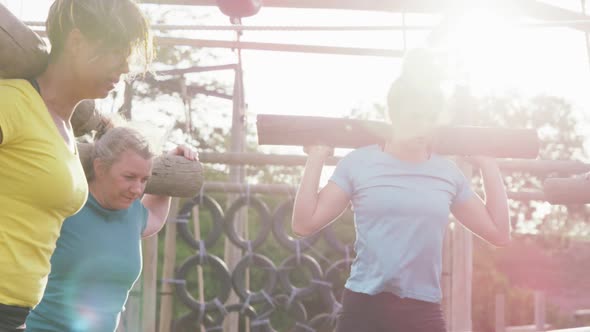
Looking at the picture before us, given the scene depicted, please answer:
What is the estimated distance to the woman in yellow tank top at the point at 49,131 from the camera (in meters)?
1.28

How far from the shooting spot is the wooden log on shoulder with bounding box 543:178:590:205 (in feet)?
8.18

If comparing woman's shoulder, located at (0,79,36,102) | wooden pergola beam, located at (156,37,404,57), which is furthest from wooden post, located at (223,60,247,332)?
woman's shoulder, located at (0,79,36,102)

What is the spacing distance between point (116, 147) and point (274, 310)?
243 cm

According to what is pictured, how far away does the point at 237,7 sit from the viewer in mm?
4059

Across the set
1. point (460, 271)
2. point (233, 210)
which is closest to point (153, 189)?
point (460, 271)

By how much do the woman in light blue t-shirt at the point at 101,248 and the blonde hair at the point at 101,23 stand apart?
65 cm

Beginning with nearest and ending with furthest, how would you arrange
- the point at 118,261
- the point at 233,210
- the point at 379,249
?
the point at 379,249 < the point at 118,261 < the point at 233,210

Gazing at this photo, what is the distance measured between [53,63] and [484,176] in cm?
127

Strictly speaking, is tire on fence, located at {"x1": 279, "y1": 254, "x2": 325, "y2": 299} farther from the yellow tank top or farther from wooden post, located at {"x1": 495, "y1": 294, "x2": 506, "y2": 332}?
the yellow tank top

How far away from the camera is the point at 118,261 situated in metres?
1.97

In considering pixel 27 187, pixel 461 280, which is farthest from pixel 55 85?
pixel 461 280

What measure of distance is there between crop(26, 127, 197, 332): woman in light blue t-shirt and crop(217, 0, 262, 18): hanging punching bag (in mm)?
2110

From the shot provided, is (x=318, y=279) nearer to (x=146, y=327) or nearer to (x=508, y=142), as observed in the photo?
(x=146, y=327)

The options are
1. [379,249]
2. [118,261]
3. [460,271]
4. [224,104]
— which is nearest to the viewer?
[379,249]
